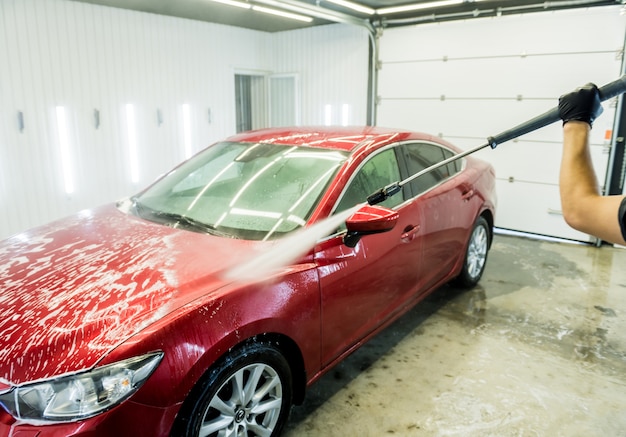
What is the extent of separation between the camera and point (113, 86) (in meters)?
5.93

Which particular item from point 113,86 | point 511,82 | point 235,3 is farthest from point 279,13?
point 511,82

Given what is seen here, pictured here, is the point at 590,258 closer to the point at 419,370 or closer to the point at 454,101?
the point at 454,101

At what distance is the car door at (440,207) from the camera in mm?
3186

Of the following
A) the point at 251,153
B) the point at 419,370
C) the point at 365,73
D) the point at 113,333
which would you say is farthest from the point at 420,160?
the point at 365,73

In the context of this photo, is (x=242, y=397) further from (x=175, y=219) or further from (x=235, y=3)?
(x=235, y=3)

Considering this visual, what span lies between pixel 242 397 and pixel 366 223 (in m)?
0.98

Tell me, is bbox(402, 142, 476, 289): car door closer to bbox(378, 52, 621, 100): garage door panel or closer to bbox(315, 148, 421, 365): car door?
bbox(315, 148, 421, 365): car door

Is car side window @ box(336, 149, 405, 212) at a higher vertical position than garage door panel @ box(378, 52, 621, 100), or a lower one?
lower

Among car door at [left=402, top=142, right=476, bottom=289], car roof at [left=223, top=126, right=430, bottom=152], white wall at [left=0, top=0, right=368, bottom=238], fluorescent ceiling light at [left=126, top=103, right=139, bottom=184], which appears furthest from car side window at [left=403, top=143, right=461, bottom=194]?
fluorescent ceiling light at [left=126, top=103, right=139, bottom=184]

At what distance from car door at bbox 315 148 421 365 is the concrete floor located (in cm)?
37

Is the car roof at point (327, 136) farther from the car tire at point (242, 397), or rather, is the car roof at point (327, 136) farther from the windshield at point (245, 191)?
the car tire at point (242, 397)

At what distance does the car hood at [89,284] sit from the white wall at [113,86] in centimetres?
324

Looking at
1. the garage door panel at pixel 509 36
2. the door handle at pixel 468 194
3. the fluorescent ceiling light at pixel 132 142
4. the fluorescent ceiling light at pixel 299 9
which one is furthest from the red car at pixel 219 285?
the fluorescent ceiling light at pixel 132 142

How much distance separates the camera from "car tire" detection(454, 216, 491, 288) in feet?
13.1
